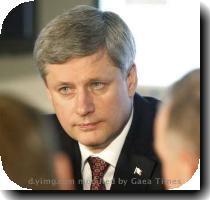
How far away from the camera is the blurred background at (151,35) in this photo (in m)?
2.50

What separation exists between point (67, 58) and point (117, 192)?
65 centimetres

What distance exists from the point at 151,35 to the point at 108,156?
58 centimetres

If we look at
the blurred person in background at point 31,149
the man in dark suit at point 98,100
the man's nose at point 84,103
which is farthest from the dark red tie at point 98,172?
the man's nose at point 84,103

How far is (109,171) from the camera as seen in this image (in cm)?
256

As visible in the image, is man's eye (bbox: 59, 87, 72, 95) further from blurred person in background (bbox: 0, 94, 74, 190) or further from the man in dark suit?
blurred person in background (bbox: 0, 94, 74, 190)

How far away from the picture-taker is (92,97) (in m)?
2.47

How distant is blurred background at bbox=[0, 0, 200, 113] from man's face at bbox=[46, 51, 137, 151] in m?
0.07

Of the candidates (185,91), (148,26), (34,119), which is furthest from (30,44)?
(185,91)

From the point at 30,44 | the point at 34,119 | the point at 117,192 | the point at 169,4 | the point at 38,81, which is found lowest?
the point at 117,192

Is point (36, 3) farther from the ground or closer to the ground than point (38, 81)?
farther from the ground

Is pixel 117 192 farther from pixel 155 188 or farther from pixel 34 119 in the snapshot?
pixel 34 119

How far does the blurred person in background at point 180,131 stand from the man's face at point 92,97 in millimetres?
178

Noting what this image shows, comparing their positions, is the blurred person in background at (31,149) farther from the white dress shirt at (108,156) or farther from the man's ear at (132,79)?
the man's ear at (132,79)

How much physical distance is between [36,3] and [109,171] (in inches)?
32.9
